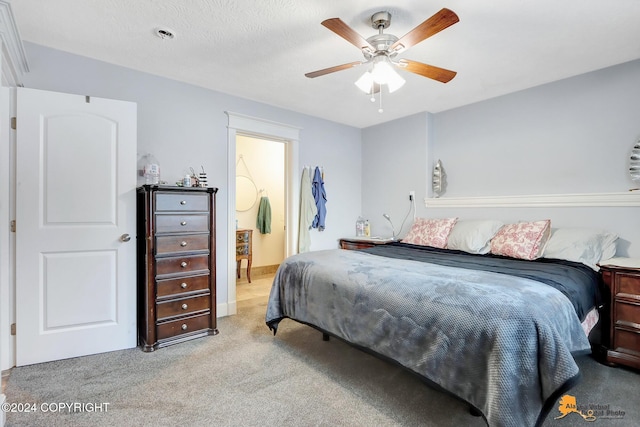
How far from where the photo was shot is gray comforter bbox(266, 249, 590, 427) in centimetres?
131

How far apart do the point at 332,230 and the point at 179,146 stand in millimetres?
2295

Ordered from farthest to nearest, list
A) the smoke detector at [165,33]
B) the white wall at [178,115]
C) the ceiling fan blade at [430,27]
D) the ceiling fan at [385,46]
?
the white wall at [178,115] < the smoke detector at [165,33] < the ceiling fan at [385,46] < the ceiling fan blade at [430,27]

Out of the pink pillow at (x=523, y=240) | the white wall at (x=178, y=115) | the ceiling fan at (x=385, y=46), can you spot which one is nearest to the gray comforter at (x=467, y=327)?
the pink pillow at (x=523, y=240)

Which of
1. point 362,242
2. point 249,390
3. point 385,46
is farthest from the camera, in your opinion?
point 362,242

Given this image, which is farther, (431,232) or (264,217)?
(264,217)

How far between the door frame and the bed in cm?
112

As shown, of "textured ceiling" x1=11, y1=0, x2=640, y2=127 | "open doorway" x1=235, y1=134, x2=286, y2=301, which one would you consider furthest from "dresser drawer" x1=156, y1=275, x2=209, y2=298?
"open doorway" x1=235, y1=134, x2=286, y2=301

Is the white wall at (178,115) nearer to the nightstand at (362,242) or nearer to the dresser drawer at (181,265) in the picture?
the nightstand at (362,242)

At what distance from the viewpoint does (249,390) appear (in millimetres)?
1980

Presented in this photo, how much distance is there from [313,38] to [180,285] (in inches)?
89.3

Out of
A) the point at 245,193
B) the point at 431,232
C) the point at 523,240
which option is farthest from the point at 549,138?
the point at 245,193

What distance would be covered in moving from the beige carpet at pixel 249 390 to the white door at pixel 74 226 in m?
0.21

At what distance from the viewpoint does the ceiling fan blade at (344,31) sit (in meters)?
1.70

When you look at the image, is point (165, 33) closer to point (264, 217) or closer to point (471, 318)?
point (471, 318)
